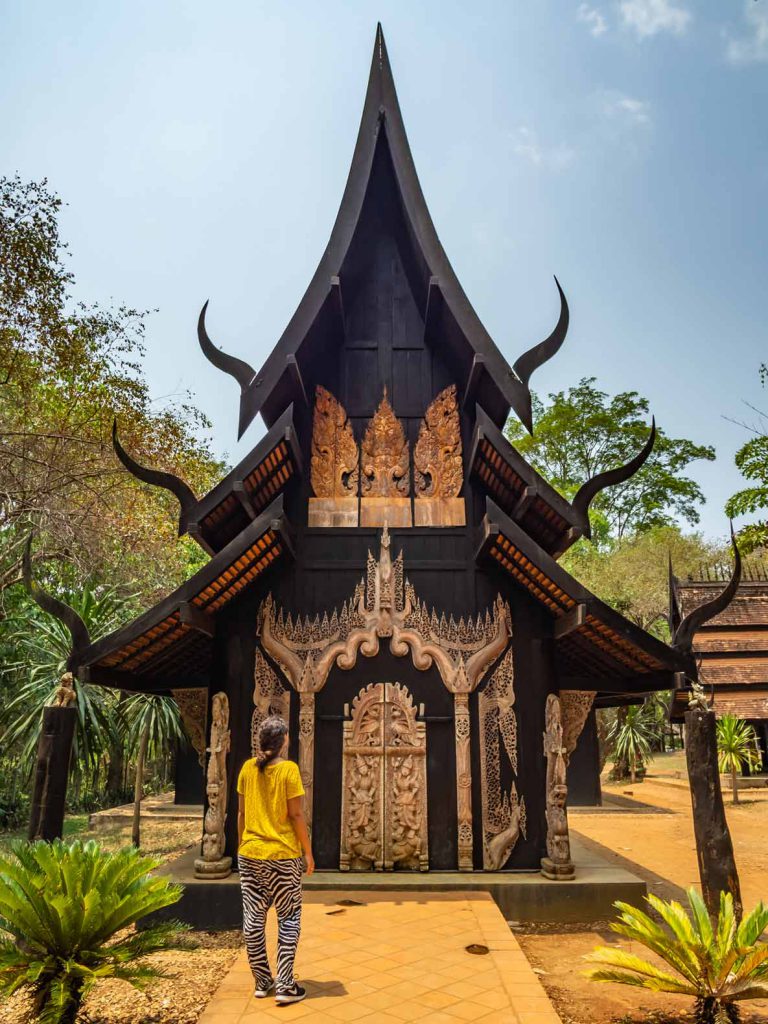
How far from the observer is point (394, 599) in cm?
788

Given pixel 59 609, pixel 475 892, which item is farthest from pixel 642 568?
pixel 59 609

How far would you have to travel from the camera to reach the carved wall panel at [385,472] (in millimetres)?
8258

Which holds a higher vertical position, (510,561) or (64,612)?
(510,561)

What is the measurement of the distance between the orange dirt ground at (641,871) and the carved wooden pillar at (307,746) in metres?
2.33

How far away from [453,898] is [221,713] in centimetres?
290

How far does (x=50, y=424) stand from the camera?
1402cm

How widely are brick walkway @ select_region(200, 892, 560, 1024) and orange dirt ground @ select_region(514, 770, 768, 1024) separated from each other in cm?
59

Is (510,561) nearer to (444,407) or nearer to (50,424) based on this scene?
(444,407)

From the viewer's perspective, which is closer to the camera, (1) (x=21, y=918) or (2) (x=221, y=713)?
(1) (x=21, y=918)

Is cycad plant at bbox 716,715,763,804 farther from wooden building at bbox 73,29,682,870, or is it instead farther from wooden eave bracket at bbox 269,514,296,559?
wooden eave bracket at bbox 269,514,296,559

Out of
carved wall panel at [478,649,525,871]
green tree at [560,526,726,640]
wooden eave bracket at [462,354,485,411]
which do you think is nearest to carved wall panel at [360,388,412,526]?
wooden eave bracket at [462,354,485,411]

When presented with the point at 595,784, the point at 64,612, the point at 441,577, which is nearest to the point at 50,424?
the point at 64,612

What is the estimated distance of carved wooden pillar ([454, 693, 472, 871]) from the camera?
719 cm

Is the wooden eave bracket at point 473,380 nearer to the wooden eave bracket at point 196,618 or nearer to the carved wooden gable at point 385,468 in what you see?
the carved wooden gable at point 385,468
